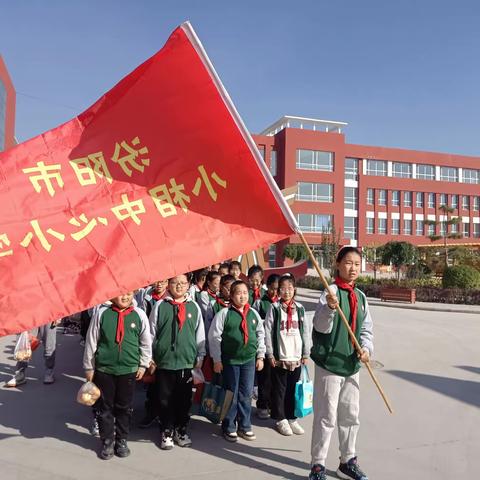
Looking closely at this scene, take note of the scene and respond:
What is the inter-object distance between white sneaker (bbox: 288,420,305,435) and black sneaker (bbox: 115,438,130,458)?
1.58 meters

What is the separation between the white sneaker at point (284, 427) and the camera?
4523mm

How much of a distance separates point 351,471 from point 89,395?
6.88 feet

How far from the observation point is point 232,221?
3.43 metres

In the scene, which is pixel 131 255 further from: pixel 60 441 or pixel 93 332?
pixel 60 441

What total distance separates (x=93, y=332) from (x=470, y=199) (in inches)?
2199

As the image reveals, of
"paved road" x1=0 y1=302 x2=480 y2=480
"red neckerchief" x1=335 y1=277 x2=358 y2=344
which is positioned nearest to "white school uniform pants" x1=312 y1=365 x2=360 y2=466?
Result: "paved road" x1=0 y1=302 x2=480 y2=480

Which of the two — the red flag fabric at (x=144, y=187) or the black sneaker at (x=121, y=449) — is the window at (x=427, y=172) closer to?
the red flag fabric at (x=144, y=187)

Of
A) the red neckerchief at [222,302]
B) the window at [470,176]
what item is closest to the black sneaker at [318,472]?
the red neckerchief at [222,302]

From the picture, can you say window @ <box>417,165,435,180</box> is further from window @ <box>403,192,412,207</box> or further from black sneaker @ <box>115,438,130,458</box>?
black sneaker @ <box>115,438,130,458</box>

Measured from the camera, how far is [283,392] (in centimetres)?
473

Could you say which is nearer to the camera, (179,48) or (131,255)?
(131,255)

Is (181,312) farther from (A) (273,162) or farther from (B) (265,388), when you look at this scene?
(A) (273,162)

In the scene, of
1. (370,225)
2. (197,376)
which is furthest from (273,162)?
(197,376)

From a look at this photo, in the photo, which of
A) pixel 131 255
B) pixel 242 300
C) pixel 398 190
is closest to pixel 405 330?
pixel 242 300
